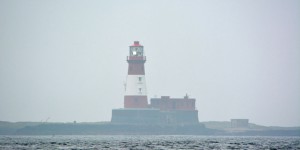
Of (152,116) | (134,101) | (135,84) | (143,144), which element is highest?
(135,84)

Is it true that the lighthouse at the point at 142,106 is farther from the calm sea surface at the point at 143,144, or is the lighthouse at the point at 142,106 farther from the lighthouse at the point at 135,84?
the calm sea surface at the point at 143,144

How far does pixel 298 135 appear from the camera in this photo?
169750 millimetres

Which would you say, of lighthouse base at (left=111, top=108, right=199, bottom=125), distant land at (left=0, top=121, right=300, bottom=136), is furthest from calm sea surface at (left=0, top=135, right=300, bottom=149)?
distant land at (left=0, top=121, right=300, bottom=136)

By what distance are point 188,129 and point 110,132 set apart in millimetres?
13995

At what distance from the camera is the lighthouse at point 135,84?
481ft

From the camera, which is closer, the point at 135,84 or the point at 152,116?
the point at 135,84

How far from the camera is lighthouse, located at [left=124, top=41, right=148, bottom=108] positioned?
147 m

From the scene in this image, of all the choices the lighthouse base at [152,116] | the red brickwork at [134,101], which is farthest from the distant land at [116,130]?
the red brickwork at [134,101]

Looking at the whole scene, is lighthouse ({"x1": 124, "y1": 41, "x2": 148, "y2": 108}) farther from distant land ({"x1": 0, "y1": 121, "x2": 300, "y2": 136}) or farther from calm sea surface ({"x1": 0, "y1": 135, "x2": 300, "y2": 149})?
calm sea surface ({"x1": 0, "y1": 135, "x2": 300, "y2": 149})

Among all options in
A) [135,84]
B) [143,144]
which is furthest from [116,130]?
[143,144]

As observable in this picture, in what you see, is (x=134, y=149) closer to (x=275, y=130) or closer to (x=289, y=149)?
(x=289, y=149)

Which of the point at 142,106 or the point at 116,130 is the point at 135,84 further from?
the point at 116,130

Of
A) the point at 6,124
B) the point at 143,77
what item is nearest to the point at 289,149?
the point at 143,77

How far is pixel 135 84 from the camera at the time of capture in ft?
481
